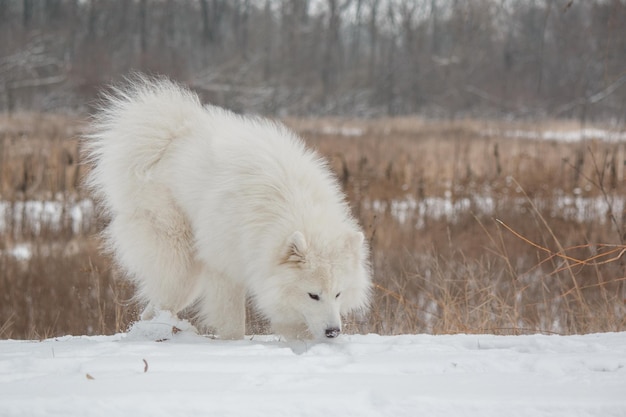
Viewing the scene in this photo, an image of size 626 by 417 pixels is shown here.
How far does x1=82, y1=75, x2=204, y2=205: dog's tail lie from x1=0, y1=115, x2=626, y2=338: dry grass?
3.82ft

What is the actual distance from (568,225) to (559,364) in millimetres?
6743

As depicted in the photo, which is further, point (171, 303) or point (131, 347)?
point (171, 303)

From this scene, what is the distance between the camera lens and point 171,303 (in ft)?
14.8

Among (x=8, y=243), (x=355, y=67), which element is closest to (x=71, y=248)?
(x=8, y=243)

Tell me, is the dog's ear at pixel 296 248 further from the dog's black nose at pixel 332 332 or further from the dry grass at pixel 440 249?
the dry grass at pixel 440 249

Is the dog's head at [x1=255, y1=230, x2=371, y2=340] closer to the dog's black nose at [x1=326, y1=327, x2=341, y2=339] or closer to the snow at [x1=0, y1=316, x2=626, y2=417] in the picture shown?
the dog's black nose at [x1=326, y1=327, x2=341, y2=339]

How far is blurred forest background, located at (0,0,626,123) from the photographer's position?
26656 mm

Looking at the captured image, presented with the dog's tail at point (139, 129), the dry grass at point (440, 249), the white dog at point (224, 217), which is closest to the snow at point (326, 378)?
the white dog at point (224, 217)

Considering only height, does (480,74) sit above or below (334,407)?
above

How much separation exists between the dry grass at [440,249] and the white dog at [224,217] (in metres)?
0.95

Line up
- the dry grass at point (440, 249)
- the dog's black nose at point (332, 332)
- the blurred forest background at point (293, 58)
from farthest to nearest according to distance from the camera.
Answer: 1. the blurred forest background at point (293, 58)
2. the dry grass at point (440, 249)
3. the dog's black nose at point (332, 332)

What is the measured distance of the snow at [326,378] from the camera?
2.35 meters

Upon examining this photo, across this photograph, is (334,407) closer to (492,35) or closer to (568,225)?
(568,225)

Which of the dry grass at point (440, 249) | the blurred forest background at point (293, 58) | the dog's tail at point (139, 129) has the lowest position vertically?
the dry grass at point (440, 249)
